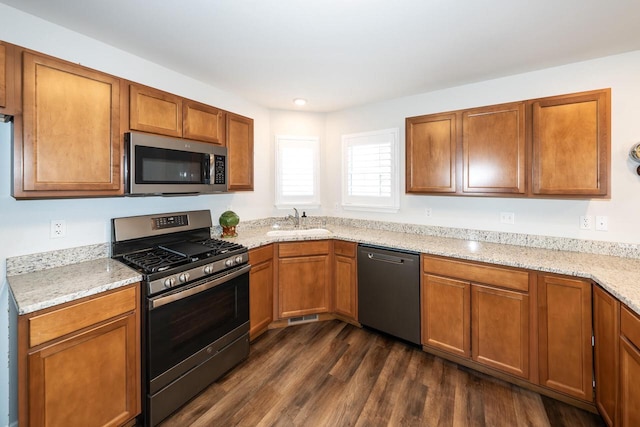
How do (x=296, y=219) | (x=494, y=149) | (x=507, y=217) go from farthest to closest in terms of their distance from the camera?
(x=296, y=219), (x=507, y=217), (x=494, y=149)

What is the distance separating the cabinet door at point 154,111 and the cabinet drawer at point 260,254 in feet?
3.81

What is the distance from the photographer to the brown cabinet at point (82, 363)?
1286 millimetres

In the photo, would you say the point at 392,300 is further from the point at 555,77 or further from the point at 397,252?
the point at 555,77

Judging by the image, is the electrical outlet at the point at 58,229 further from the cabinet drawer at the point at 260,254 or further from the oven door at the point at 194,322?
the cabinet drawer at the point at 260,254

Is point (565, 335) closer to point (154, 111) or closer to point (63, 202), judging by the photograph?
point (154, 111)

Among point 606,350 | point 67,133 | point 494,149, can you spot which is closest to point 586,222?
point 494,149

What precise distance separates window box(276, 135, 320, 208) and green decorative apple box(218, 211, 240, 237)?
Answer: 2.66ft

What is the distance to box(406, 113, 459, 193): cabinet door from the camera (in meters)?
2.46

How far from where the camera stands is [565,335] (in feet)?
6.01

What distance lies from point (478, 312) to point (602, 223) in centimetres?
116

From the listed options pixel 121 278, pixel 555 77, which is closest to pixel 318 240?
pixel 121 278

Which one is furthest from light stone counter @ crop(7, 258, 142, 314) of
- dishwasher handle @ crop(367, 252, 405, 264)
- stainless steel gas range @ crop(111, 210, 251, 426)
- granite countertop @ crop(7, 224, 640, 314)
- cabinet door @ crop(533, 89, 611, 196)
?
cabinet door @ crop(533, 89, 611, 196)

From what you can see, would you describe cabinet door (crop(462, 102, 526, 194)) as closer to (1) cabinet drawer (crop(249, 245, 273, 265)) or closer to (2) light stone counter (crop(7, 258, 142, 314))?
(1) cabinet drawer (crop(249, 245, 273, 265))

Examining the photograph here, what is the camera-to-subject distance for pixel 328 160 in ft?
12.2
